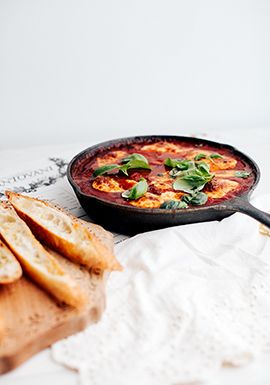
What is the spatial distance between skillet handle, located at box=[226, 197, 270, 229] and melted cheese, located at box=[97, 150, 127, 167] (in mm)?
889

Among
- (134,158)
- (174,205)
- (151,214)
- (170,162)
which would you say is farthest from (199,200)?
(134,158)

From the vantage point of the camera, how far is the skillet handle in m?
2.17

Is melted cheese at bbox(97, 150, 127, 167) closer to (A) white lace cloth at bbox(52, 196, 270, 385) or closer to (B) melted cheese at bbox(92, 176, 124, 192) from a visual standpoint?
(B) melted cheese at bbox(92, 176, 124, 192)

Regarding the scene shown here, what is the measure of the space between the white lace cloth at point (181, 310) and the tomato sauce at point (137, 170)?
24 centimetres

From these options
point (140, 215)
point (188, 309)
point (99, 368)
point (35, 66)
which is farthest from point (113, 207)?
point (35, 66)

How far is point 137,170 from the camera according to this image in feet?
9.10

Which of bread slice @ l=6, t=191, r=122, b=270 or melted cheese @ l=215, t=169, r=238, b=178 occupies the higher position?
bread slice @ l=6, t=191, r=122, b=270

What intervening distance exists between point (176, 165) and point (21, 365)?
1.47 m

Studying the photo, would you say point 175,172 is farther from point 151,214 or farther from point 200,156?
point 151,214

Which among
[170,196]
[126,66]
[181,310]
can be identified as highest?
[126,66]

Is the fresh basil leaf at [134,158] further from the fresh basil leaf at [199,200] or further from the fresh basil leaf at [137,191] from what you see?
the fresh basil leaf at [199,200]

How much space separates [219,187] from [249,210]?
326 millimetres

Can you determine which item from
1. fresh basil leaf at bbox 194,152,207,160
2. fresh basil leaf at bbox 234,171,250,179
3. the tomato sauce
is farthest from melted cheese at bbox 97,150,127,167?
fresh basil leaf at bbox 234,171,250,179

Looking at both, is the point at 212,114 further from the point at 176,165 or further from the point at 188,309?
the point at 188,309
